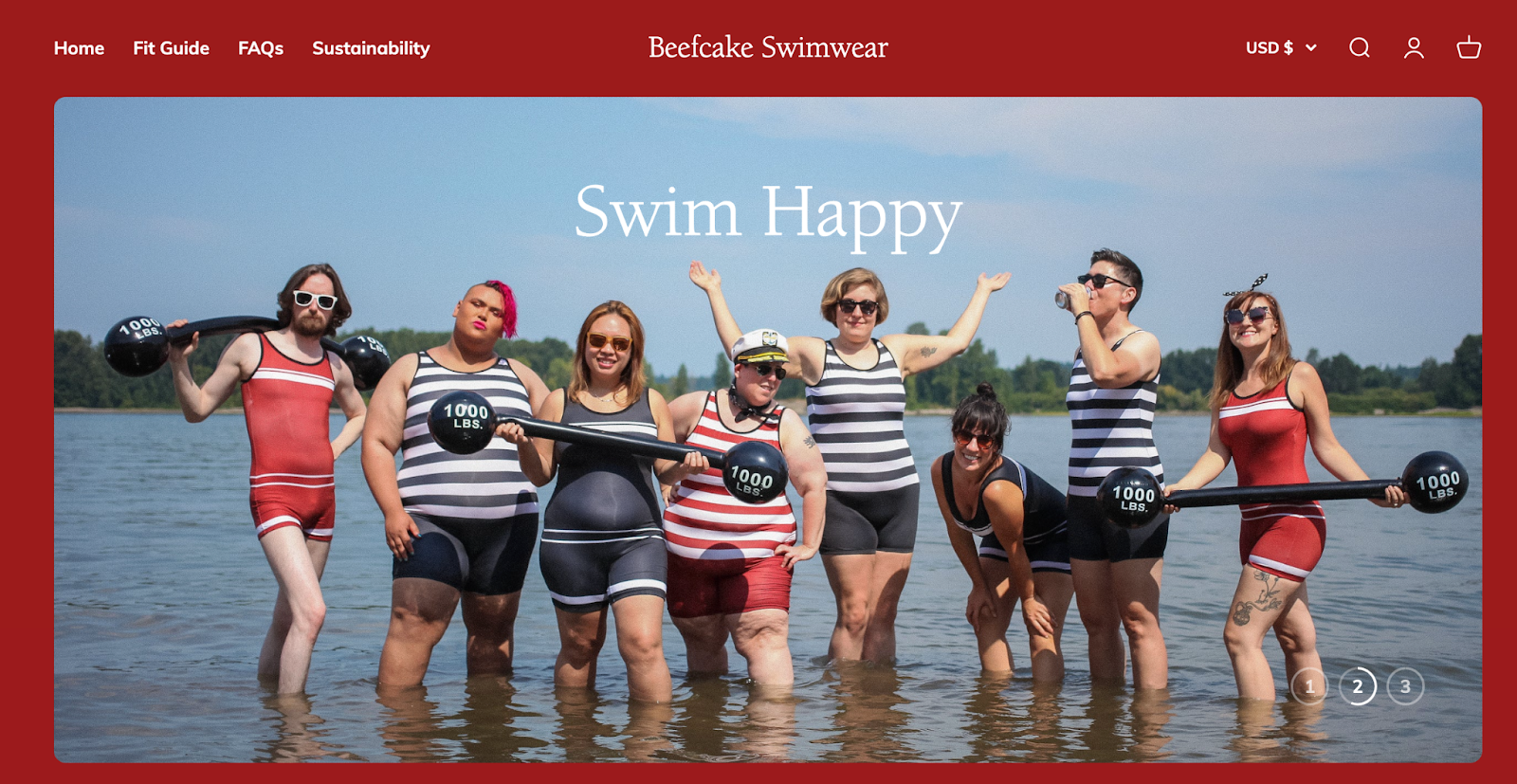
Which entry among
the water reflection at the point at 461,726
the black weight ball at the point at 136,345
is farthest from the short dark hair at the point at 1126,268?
the black weight ball at the point at 136,345

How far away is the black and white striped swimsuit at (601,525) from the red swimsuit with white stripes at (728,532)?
22 cm

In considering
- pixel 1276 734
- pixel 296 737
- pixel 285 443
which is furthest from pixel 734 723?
pixel 285 443

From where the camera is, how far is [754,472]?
5.57m

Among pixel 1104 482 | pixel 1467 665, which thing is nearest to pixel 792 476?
pixel 1104 482

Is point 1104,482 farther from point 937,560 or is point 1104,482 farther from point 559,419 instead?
point 937,560

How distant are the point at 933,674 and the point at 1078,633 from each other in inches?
86.3

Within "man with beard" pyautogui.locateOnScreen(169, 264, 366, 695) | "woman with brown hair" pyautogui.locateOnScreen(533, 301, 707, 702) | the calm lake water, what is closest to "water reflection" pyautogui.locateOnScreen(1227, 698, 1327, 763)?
the calm lake water

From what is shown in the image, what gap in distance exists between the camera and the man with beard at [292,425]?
244 inches

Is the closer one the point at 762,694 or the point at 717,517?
the point at 717,517

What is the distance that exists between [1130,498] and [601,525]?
263 centimetres

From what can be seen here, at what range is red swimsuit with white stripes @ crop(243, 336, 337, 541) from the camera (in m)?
6.24

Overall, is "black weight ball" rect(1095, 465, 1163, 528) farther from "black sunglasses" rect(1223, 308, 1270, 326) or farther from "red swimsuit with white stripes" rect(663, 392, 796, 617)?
"red swimsuit with white stripes" rect(663, 392, 796, 617)

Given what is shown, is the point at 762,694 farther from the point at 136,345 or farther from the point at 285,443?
the point at 136,345

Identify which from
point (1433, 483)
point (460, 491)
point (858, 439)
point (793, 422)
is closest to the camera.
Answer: point (1433, 483)
